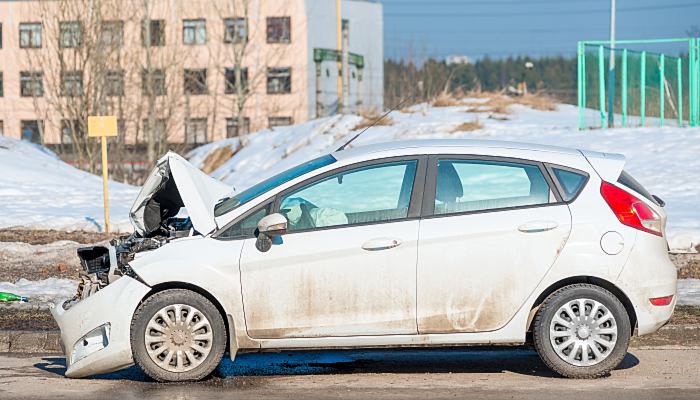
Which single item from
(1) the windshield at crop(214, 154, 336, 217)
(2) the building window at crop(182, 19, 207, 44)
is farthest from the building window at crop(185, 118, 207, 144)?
(1) the windshield at crop(214, 154, 336, 217)

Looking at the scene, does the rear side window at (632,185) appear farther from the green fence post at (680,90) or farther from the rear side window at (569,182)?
the green fence post at (680,90)

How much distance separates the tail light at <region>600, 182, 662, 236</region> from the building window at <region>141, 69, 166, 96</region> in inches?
1432

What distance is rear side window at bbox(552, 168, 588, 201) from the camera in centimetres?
735

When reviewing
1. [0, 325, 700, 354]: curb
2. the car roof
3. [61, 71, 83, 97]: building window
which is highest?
[61, 71, 83, 97]: building window

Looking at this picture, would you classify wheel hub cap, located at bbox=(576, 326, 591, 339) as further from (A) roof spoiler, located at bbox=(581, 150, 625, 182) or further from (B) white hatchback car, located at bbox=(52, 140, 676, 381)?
(A) roof spoiler, located at bbox=(581, 150, 625, 182)

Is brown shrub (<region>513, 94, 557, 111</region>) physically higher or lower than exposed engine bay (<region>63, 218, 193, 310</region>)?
higher

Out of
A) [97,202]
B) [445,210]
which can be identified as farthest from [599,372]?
[97,202]

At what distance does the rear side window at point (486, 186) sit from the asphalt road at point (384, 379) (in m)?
1.16

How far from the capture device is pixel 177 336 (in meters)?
7.21

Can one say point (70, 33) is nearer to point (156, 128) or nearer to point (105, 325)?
point (156, 128)

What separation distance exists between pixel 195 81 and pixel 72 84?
19.2 metres

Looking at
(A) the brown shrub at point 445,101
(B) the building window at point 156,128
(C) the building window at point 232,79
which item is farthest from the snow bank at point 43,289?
(C) the building window at point 232,79

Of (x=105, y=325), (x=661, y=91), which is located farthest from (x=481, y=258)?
(x=661, y=91)

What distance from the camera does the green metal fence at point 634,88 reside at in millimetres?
28672
